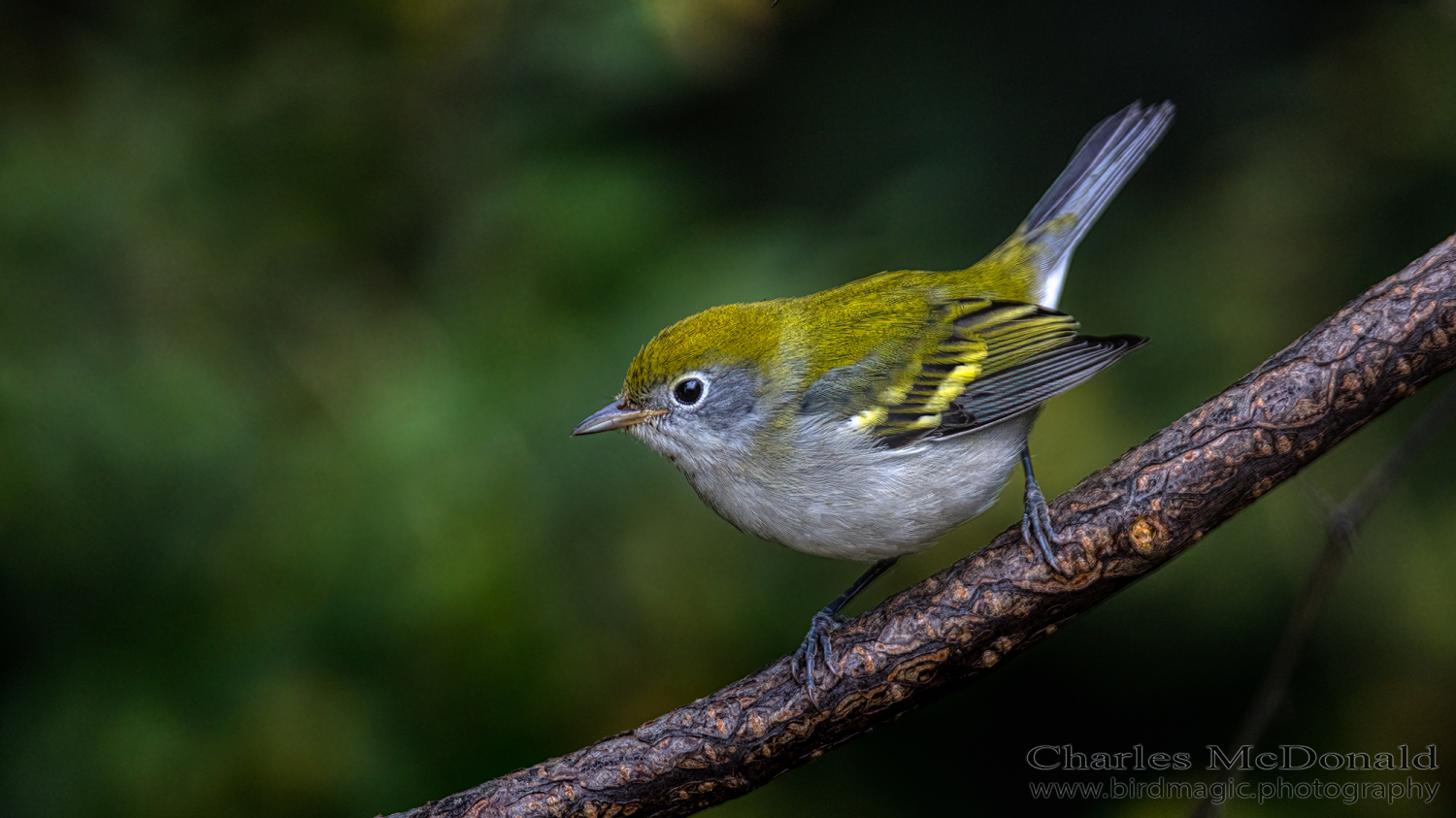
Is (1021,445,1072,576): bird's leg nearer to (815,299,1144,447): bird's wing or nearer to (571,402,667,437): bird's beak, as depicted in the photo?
(815,299,1144,447): bird's wing

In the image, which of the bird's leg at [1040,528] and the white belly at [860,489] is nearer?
→ the bird's leg at [1040,528]

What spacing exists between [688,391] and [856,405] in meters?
0.46

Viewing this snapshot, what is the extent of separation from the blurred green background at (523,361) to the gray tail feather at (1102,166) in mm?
222

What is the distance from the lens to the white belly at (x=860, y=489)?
8.72 feet

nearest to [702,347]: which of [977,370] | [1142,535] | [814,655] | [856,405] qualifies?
[856,405]

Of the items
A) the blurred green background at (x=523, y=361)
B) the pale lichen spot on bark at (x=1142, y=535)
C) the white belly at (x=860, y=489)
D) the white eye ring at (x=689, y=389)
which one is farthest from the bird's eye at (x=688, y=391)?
the pale lichen spot on bark at (x=1142, y=535)

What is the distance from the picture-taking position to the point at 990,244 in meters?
3.86

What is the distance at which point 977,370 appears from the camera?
297cm

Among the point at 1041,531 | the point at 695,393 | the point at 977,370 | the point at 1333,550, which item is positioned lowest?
the point at 1333,550

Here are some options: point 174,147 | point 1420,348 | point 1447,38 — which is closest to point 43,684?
point 174,147

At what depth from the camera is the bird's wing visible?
2.83 meters

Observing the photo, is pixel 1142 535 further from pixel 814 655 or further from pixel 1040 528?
pixel 814 655

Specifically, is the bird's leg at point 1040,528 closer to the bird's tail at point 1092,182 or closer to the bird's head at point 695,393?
the bird's head at point 695,393

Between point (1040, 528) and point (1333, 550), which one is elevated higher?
point (1040, 528)
